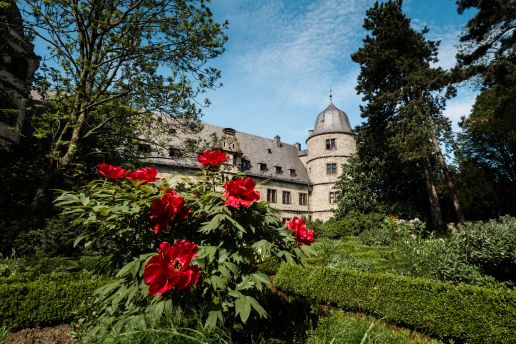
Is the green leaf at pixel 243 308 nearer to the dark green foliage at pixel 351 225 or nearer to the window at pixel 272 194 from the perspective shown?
the dark green foliage at pixel 351 225

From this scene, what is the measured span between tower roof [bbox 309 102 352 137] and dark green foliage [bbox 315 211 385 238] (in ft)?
41.7

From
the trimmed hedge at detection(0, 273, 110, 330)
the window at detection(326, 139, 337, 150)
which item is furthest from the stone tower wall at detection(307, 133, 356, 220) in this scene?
the trimmed hedge at detection(0, 273, 110, 330)

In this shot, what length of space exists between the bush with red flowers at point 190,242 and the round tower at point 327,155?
2915 centimetres

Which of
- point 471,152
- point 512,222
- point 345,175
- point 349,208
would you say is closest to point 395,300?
point 512,222

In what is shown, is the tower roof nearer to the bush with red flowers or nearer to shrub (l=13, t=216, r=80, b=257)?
shrub (l=13, t=216, r=80, b=257)

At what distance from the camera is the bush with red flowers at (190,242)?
2.05 metres

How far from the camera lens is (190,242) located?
208cm

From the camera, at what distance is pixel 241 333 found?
9.07ft

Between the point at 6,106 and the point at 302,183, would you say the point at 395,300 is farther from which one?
the point at 302,183

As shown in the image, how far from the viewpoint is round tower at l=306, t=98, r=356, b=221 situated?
102 ft

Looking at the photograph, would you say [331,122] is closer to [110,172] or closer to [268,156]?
[268,156]

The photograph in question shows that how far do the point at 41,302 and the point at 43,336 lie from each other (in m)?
0.60

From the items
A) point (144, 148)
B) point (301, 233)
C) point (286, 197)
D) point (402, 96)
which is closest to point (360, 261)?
point (301, 233)

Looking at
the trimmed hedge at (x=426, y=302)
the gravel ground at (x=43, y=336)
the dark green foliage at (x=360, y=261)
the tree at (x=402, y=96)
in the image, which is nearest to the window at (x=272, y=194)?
the tree at (x=402, y=96)
